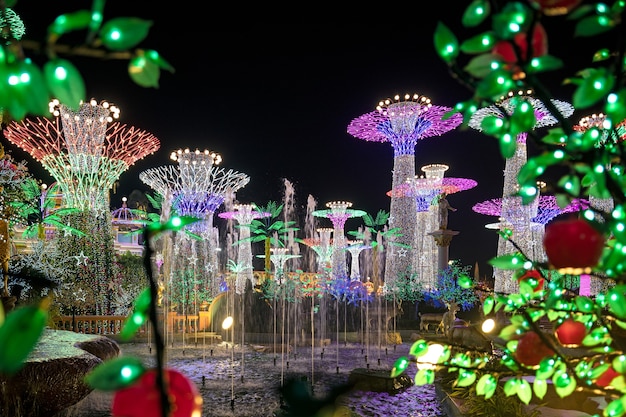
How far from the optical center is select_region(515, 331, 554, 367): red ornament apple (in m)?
2.09

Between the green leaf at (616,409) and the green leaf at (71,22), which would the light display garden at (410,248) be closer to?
the green leaf at (616,409)

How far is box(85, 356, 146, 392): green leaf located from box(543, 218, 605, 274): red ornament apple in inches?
49.3

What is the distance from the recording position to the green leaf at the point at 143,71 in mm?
1334

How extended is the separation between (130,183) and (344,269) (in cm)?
3125

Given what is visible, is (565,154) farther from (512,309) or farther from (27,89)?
(27,89)

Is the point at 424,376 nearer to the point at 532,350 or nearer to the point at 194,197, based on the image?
the point at 532,350

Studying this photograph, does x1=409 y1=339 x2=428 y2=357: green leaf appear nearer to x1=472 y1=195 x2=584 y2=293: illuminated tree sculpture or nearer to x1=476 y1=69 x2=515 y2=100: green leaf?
x1=476 y1=69 x2=515 y2=100: green leaf

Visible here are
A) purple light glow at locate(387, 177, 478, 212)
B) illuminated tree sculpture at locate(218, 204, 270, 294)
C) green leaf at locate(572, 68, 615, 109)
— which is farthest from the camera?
illuminated tree sculpture at locate(218, 204, 270, 294)

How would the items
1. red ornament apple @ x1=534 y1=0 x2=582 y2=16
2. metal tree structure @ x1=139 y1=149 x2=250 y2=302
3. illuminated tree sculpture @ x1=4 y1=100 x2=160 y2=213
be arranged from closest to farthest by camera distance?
red ornament apple @ x1=534 y1=0 x2=582 y2=16
illuminated tree sculpture @ x1=4 y1=100 x2=160 y2=213
metal tree structure @ x1=139 y1=149 x2=250 y2=302

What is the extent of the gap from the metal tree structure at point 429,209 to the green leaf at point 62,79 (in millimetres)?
27345

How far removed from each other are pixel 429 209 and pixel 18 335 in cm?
3230

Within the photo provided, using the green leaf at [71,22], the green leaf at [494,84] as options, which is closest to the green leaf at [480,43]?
the green leaf at [494,84]

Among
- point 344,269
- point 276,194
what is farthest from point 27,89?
point 276,194

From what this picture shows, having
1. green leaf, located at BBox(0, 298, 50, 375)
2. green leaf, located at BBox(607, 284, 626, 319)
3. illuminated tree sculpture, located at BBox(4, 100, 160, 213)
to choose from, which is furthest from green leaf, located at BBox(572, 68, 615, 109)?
illuminated tree sculpture, located at BBox(4, 100, 160, 213)
